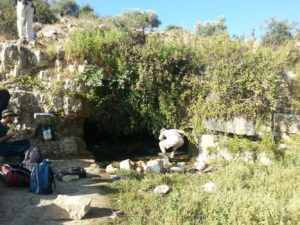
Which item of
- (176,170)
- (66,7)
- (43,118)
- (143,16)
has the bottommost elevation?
(176,170)

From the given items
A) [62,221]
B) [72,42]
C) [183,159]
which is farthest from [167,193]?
[72,42]

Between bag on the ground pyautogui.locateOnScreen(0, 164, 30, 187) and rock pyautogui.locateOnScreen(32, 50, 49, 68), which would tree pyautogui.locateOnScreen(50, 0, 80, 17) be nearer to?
rock pyautogui.locateOnScreen(32, 50, 49, 68)

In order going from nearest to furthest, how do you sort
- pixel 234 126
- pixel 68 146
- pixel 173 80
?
pixel 234 126
pixel 68 146
pixel 173 80

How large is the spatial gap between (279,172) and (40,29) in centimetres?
1359

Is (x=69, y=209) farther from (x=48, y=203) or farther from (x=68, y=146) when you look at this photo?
(x=68, y=146)

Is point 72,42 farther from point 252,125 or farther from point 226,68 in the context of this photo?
point 252,125

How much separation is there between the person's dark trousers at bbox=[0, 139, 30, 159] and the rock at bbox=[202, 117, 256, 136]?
15.7ft

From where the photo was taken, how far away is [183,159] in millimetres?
10570

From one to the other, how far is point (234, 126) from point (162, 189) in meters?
3.43

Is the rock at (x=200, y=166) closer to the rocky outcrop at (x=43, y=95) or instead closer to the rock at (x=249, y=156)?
the rock at (x=249, y=156)

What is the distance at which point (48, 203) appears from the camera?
6.60 meters

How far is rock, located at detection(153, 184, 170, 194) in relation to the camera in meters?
7.38

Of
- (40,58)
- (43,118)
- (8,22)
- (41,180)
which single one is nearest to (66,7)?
(8,22)

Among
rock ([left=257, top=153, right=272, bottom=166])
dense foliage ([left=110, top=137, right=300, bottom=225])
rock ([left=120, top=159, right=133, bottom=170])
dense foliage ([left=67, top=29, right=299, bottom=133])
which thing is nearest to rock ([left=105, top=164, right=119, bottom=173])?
rock ([left=120, top=159, right=133, bottom=170])
